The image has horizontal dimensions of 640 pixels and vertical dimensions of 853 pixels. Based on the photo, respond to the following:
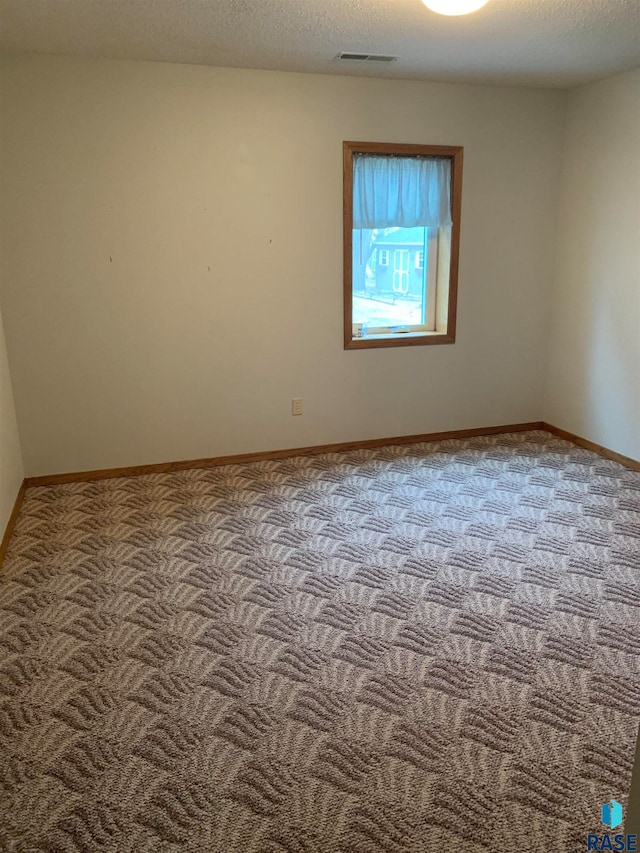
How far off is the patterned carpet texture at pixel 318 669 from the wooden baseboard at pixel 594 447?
0.41 meters

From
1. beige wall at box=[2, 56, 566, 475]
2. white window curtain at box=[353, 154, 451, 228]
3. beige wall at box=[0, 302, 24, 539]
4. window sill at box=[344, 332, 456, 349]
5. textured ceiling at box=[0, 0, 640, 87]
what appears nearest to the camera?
textured ceiling at box=[0, 0, 640, 87]

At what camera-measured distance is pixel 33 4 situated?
2.59m

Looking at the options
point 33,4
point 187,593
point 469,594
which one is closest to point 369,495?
point 469,594

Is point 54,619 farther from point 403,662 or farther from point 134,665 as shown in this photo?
point 403,662

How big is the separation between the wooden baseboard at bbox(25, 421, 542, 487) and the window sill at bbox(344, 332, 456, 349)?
0.66m

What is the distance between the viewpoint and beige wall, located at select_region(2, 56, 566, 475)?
348 centimetres

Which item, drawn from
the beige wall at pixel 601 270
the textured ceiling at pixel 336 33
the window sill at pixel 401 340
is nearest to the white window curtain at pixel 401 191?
the textured ceiling at pixel 336 33

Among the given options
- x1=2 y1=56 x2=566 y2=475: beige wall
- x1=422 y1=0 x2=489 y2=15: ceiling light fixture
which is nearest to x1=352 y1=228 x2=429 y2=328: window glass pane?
x1=2 y1=56 x2=566 y2=475: beige wall

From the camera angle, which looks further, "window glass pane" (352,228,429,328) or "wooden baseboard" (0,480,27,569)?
"window glass pane" (352,228,429,328)

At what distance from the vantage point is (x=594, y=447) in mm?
4352

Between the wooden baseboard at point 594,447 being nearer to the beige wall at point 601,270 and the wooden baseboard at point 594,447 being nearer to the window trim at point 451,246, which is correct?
the beige wall at point 601,270

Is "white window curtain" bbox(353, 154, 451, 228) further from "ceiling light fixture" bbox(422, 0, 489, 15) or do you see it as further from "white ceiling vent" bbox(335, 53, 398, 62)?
"ceiling light fixture" bbox(422, 0, 489, 15)

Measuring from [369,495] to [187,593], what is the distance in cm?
133

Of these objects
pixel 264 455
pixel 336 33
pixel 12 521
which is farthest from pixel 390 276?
pixel 12 521
